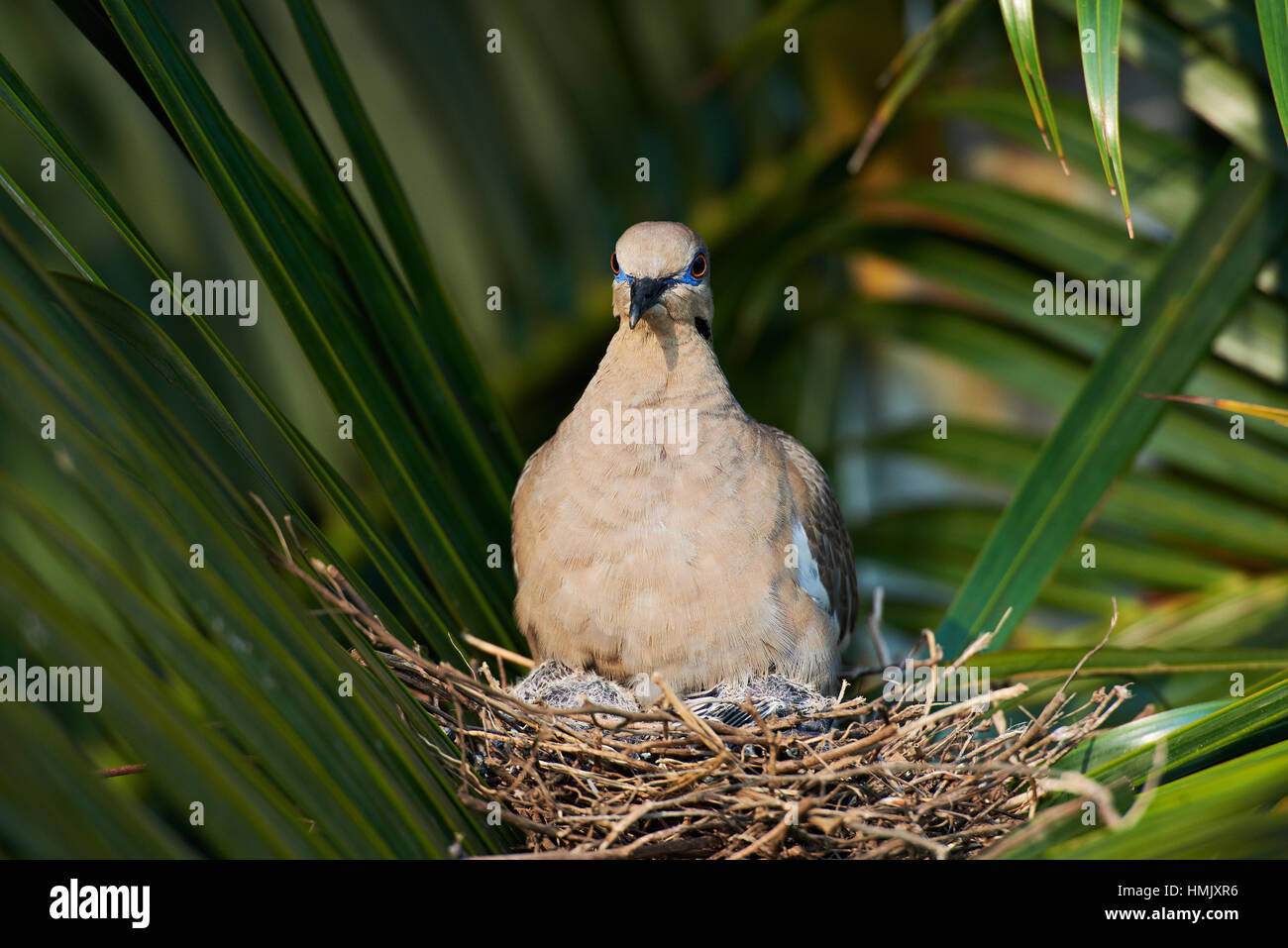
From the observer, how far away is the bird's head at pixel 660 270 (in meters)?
2.63

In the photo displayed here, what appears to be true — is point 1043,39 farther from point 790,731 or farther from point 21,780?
point 21,780

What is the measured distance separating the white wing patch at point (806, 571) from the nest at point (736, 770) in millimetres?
354

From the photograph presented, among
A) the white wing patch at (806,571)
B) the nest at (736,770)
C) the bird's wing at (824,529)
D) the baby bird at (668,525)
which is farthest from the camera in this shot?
the bird's wing at (824,529)

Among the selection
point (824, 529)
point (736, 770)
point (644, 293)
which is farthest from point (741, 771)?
point (644, 293)

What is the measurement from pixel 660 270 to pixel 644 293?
95 millimetres

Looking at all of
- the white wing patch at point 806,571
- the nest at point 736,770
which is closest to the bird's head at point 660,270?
the white wing patch at point 806,571

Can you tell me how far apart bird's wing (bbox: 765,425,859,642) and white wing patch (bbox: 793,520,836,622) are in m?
0.02

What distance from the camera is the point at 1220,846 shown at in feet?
4.34

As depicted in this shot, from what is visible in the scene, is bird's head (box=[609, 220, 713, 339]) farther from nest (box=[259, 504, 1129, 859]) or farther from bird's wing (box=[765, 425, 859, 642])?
nest (box=[259, 504, 1129, 859])

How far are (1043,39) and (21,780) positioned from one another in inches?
156

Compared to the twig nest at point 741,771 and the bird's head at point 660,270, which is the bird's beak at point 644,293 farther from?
the twig nest at point 741,771

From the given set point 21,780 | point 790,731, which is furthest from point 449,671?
point 21,780

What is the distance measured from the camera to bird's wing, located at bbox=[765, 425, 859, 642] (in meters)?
2.81

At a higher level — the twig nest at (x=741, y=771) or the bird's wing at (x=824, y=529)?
the bird's wing at (x=824, y=529)
